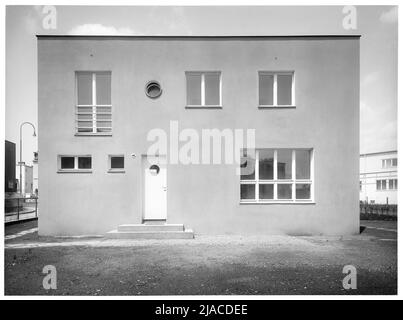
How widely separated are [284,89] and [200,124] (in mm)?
2785

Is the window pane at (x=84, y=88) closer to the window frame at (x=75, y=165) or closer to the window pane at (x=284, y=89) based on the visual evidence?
the window frame at (x=75, y=165)

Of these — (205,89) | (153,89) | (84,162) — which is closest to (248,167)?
(205,89)

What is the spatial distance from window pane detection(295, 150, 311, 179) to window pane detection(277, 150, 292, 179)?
0.69 ft

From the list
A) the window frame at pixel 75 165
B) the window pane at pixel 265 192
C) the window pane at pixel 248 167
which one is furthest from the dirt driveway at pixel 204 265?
the window frame at pixel 75 165

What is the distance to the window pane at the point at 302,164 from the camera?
25.5 ft

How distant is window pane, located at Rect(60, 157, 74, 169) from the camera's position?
7762 mm

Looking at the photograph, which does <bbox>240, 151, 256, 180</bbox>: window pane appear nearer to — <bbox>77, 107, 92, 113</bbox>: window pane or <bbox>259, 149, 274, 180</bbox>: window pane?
<bbox>259, 149, 274, 180</bbox>: window pane

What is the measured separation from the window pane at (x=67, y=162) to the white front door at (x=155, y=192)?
87.2 inches

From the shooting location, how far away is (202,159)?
757cm

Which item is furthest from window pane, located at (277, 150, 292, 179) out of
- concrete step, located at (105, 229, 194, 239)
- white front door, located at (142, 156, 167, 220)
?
white front door, located at (142, 156, 167, 220)

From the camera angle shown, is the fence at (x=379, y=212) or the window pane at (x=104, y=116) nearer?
the window pane at (x=104, y=116)

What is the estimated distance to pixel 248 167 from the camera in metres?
7.71

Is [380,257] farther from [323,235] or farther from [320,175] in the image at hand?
[320,175]
